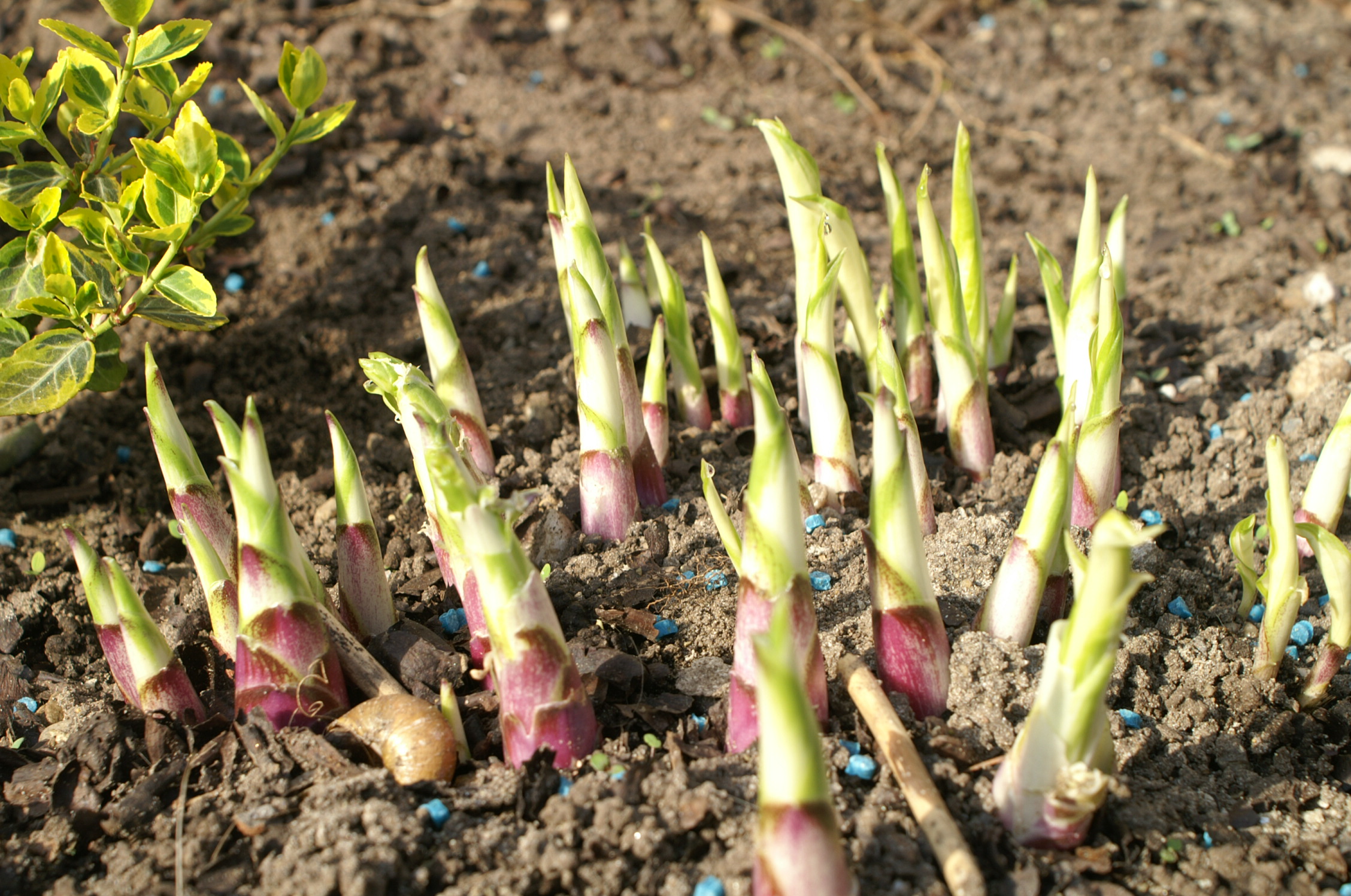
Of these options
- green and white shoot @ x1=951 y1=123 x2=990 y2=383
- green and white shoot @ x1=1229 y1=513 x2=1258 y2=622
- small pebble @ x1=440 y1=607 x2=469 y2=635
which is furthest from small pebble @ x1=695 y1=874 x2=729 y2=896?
green and white shoot @ x1=951 y1=123 x2=990 y2=383

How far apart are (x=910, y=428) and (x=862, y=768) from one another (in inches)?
30.3

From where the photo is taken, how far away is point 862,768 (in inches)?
59.6

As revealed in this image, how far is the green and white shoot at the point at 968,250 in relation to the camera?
217 cm

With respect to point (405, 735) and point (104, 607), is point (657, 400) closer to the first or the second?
point (405, 735)

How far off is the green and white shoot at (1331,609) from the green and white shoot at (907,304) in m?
0.93

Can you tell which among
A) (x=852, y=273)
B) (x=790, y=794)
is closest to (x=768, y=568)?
(x=790, y=794)

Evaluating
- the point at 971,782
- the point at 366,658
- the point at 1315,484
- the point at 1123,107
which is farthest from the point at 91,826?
the point at 1123,107

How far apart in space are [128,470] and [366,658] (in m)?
1.21

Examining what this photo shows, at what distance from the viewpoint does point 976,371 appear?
7.37 feet

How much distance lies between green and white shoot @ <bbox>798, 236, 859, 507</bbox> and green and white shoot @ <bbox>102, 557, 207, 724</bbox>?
127 centimetres

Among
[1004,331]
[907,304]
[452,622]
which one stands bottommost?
[452,622]

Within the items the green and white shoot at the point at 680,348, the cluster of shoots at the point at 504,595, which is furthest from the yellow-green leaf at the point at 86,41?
the green and white shoot at the point at 680,348

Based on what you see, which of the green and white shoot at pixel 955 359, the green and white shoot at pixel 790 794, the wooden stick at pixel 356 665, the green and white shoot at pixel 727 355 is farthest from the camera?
the green and white shoot at pixel 727 355

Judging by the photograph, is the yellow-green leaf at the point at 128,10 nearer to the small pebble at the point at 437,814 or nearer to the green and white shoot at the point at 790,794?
the small pebble at the point at 437,814
